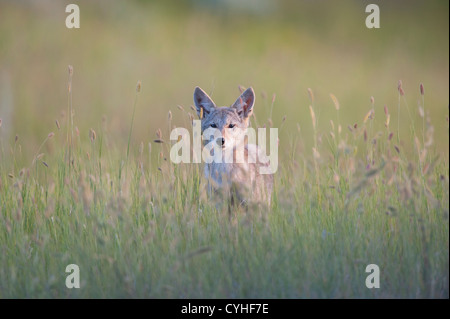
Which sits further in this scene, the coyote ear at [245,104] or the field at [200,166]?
the coyote ear at [245,104]

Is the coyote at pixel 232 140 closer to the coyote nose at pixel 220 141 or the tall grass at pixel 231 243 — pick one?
the coyote nose at pixel 220 141

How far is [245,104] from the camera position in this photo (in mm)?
7641

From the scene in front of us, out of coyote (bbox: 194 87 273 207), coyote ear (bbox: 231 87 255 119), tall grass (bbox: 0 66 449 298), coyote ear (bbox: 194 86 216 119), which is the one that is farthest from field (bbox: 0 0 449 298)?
coyote ear (bbox: 194 86 216 119)

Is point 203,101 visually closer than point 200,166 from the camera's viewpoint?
No

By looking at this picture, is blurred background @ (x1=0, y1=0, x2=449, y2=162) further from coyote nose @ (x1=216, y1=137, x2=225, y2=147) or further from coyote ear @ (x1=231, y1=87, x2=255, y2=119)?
coyote nose @ (x1=216, y1=137, x2=225, y2=147)

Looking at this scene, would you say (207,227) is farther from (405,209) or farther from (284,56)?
(284,56)

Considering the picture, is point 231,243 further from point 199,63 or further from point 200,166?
point 199,63

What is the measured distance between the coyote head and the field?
679 millimetres

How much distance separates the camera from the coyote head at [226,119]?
7254mm

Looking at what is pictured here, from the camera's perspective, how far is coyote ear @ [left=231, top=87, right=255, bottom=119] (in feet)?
24.7

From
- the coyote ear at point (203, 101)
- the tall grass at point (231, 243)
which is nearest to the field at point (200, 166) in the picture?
the tall grass at point (231, 243)

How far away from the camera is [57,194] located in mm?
6652

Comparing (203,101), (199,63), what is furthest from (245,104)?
(199,63)

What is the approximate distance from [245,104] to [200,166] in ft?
4.82
